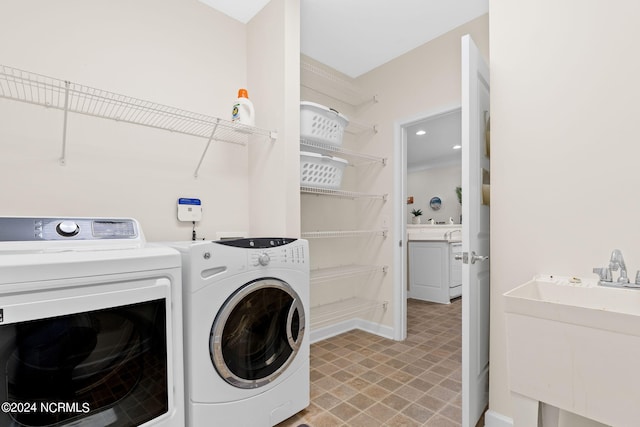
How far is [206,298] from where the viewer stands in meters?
1.26

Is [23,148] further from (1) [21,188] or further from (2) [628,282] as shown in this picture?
(2) [628,282]

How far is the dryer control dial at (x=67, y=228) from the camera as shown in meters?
1.22

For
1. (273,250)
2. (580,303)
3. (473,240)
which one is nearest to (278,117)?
(273,250)

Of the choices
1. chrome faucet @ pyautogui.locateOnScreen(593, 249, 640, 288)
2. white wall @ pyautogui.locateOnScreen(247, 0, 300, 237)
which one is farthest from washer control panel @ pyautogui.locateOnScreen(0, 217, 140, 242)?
chrome faucet @ pyautogui.locateOnScreen(593, 249, 640, 288)

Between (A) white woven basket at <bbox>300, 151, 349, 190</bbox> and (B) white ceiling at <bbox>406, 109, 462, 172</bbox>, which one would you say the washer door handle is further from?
(B) white ceiling at <bbox>406, 109, 462, 172</bbox>

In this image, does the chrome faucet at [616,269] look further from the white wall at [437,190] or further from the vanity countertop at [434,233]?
the white wall at [437,190]

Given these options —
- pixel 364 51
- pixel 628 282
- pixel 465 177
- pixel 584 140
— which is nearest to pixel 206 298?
pixel 465 177

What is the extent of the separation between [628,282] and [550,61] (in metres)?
0.97

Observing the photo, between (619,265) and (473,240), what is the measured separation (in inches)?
20.0

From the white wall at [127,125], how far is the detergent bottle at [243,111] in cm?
14

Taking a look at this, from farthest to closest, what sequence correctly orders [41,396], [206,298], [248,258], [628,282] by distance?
[248,258] → [206,298] → [628,282] → [41,396]

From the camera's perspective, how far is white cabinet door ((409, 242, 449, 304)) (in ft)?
12.8

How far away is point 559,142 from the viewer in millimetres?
1303

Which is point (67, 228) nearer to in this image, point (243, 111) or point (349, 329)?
point (243, 111)
